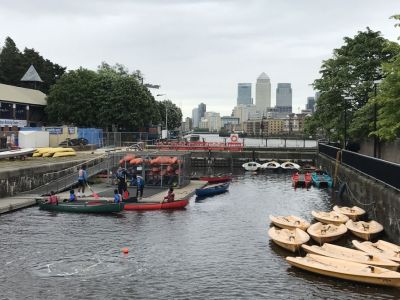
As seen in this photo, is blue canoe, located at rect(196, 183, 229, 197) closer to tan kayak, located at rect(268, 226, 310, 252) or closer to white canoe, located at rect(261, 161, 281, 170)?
tan kayak, located at rect(268, 226, 310, 252)

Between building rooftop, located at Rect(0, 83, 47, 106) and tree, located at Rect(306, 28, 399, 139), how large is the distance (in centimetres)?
4938

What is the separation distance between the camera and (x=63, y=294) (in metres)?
18.3

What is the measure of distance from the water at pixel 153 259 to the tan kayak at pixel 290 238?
1.47 feet

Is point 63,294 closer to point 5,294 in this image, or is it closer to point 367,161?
point 5,294

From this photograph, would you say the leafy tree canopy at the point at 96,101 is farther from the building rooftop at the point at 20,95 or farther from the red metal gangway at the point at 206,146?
the red metal gangway at the point at 206,146

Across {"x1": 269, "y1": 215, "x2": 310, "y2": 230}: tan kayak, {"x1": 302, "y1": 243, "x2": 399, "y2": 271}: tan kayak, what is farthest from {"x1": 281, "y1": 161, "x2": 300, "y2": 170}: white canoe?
{"x1": 302, "y1": 243, "x2": 399, "y2": 271}: tan kayak

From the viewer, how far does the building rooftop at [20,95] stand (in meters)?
78.4

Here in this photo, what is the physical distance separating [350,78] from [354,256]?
38429mm

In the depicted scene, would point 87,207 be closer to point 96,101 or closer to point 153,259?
point 153,259

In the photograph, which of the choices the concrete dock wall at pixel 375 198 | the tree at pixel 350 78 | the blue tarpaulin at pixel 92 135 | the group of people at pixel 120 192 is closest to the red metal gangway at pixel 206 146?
the blue tarpaulin at pixel 92 135

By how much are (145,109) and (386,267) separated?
249 ft

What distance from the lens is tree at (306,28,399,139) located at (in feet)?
183

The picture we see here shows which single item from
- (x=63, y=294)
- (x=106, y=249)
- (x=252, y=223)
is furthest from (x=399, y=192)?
(x=63, y=294)

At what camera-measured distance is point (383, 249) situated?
75.3 ft
